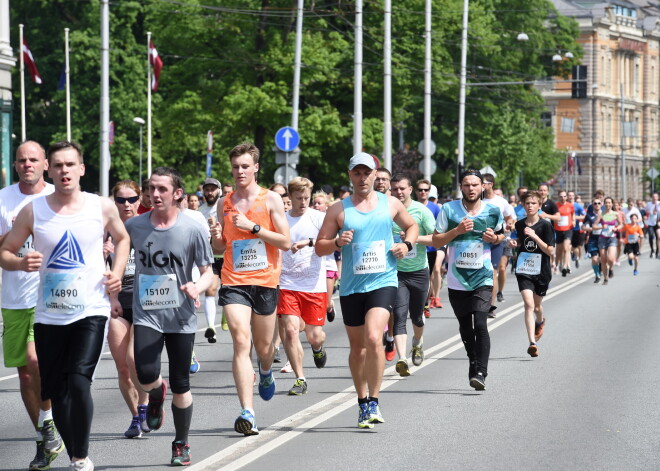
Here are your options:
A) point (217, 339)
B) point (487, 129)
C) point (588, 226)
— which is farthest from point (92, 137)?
point (217, 339)

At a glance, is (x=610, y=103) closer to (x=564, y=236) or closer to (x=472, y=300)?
(x=564, y=236)

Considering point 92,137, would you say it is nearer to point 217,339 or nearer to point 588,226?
point 588,226

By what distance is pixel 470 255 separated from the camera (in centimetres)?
1216

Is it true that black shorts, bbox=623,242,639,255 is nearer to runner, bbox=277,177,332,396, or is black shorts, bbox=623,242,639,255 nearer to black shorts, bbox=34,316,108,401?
runner, bbox=277,177,332,396

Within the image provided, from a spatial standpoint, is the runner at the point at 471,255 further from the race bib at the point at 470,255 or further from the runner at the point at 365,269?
the runner at the point at 365,269

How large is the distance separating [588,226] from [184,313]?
2464 cm

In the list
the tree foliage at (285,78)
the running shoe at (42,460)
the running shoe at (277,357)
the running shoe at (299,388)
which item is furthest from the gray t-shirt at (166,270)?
the tree foliage at (285,78)

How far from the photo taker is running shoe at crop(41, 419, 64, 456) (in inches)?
323

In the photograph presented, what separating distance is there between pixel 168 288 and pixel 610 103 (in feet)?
386

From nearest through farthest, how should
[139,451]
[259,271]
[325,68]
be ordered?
[139,451], [259,271], [325,68]

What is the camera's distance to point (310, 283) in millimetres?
12398

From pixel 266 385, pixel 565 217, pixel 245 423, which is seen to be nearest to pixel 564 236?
pixel 565 217

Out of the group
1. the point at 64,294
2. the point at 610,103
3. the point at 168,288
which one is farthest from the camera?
the point at 610,103

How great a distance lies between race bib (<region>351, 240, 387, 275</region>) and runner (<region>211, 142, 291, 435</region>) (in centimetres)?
46
